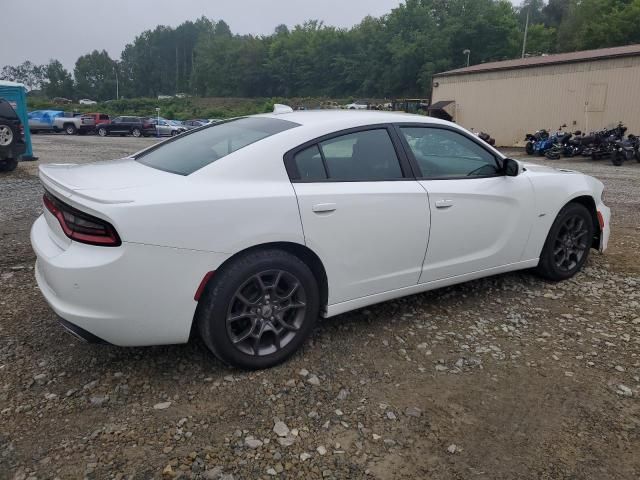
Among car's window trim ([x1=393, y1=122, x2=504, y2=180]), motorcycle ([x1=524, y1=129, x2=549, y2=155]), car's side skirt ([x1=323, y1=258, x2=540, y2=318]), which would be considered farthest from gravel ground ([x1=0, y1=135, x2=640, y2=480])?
motorcycle ([x1=524, y1=129, x2=549, y2=155])

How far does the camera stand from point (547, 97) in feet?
75.7

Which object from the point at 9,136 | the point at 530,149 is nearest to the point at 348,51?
the point at 530,149

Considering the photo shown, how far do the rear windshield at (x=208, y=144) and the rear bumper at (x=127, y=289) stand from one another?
60 cm

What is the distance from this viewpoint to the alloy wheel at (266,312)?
2.76 meters

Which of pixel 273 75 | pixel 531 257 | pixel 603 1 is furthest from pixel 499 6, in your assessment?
pixel 531 257

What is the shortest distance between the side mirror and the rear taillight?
2.78 metres

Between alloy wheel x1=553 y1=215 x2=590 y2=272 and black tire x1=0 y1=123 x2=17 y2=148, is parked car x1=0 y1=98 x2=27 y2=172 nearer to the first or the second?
black tire x1=0 y1=123 x2=17 y2=148

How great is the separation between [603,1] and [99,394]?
2663 inches

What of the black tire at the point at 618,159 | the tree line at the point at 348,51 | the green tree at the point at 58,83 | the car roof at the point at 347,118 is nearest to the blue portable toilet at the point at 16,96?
the car roof at the point at 347,118

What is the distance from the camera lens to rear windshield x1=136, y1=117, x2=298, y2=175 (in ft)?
9.75

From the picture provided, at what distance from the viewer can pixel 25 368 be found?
289 centimetres

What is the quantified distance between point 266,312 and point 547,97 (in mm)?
23926

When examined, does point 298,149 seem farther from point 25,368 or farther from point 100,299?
point 25,368

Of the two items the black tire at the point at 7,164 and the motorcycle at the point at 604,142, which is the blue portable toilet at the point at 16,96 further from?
the motorcycle at the point at 604,142
